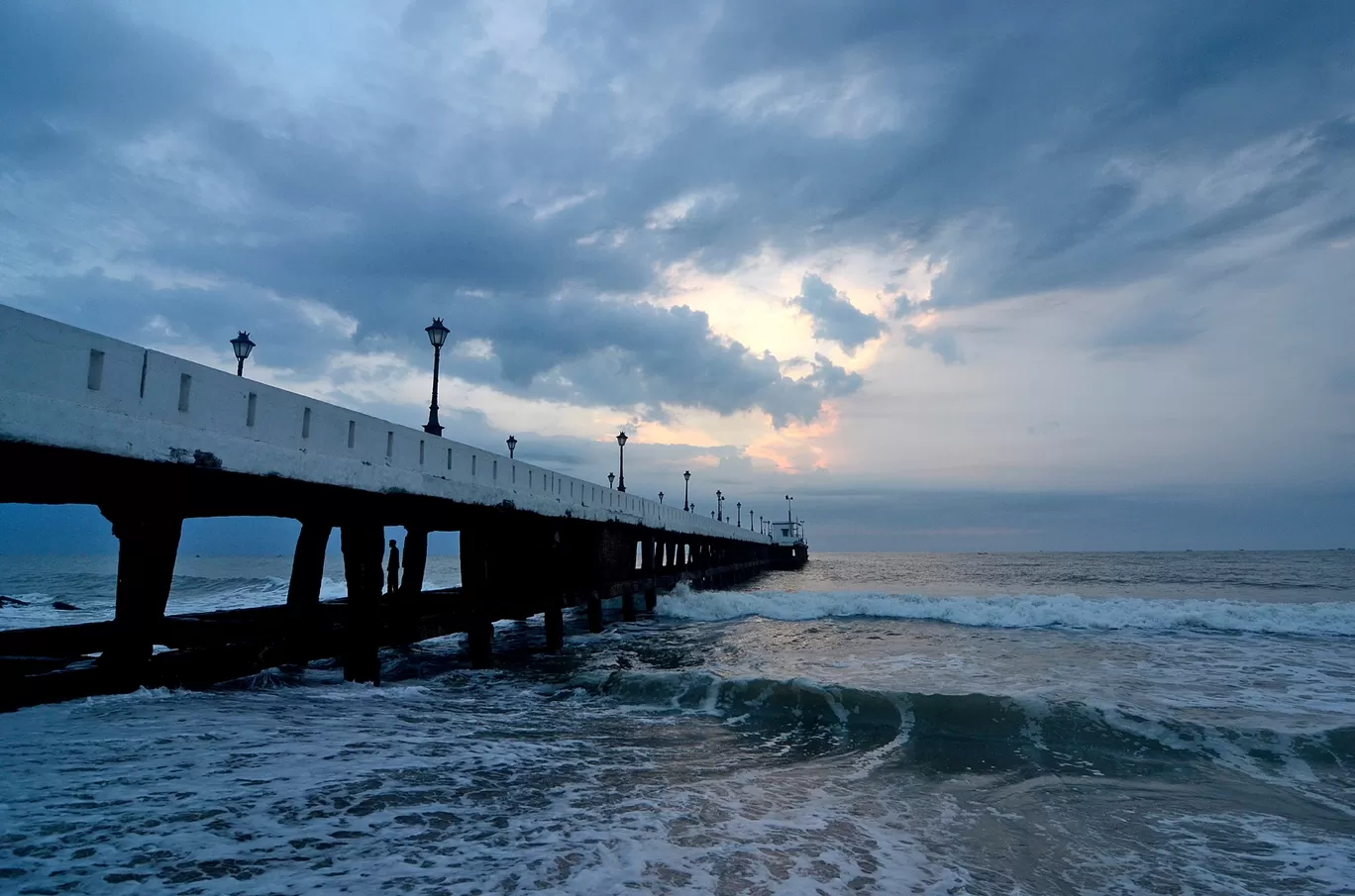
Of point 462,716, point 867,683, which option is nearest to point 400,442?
point 462,716

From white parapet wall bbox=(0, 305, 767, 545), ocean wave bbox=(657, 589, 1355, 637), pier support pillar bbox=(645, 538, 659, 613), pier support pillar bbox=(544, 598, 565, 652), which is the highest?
white parapet wall bbox=(0, 305, 767, 545)

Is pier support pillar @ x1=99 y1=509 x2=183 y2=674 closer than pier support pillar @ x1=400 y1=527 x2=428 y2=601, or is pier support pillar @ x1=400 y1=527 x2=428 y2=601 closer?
pier support pillar @ x1=99 y1=509 x2=183 y2=674

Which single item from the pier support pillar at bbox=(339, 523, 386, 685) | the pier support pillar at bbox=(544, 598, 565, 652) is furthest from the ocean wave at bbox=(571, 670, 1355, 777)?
the pier support pillar at bbox=(544, 598, 565, 652)

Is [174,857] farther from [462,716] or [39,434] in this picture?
[462,716]

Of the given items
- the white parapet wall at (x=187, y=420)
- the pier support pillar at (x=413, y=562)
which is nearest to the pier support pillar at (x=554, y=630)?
the pier support pillar at (x=413, y=562)

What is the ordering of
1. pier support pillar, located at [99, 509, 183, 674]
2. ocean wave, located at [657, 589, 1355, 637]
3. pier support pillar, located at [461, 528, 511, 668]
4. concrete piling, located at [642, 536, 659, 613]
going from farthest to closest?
concrete piling, located at [642, 536, 659, 613]
ocean wave, located at [657, 589, 1355, 637]
pier support pillar, located at [461, 528, 511, 668]
pier support pillar, located at [99, 509, 183, 674]

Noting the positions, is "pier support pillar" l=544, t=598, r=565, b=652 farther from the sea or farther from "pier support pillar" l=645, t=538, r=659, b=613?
"pier support pillar" l=645, t=538, r=659, b=613

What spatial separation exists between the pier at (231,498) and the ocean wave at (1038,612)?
15.7 meters

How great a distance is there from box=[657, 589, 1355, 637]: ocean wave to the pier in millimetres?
15665

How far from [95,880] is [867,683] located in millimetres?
12576

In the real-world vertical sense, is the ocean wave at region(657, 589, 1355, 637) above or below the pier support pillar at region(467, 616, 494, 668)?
below

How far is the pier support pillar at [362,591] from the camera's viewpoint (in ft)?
40.2

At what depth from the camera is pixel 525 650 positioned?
20.3 metres

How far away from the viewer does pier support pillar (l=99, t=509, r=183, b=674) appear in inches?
322
